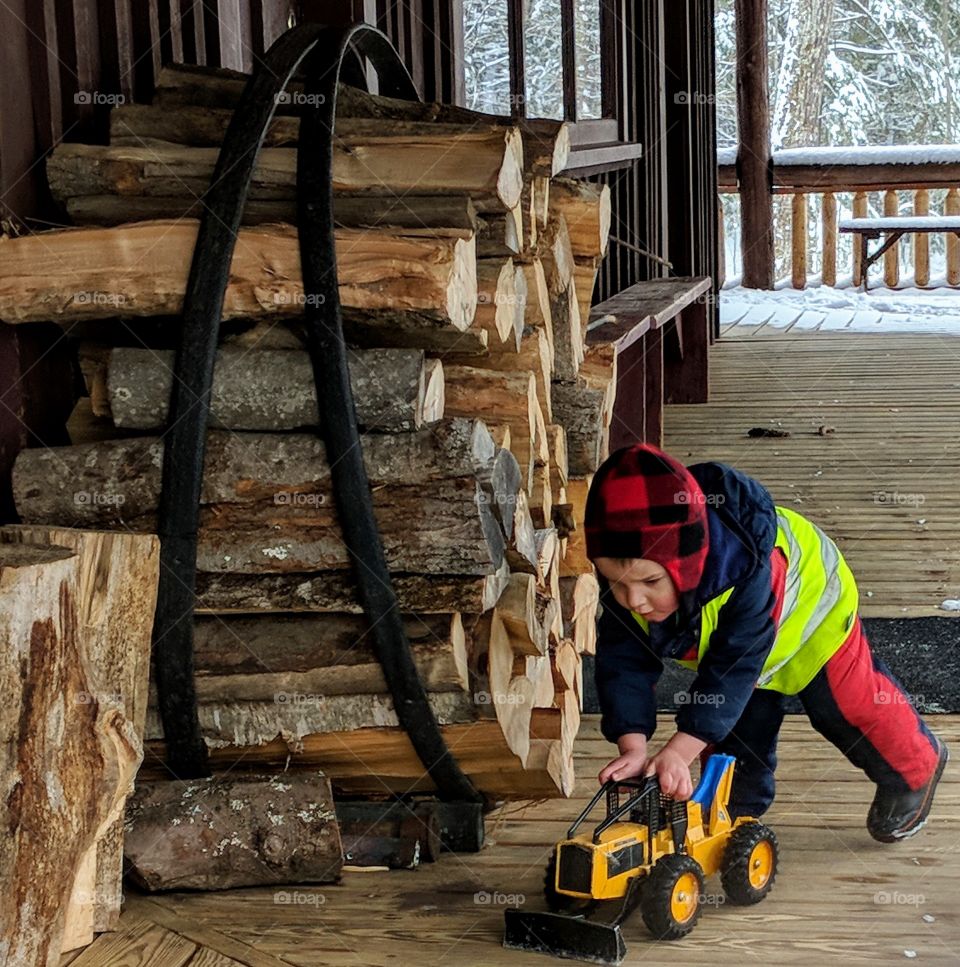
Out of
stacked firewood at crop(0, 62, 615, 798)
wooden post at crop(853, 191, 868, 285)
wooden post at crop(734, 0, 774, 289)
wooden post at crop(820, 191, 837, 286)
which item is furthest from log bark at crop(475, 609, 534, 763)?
wooden post at crop(853, 191, 868, 285)

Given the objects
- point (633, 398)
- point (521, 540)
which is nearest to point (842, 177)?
point (633, 398)

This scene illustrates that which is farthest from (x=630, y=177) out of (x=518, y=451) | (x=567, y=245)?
(x=518, y=451)

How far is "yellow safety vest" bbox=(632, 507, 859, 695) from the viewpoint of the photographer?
9.03 feet

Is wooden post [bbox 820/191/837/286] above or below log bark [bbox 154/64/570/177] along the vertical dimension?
below

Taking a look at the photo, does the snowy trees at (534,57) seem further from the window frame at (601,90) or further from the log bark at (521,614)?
the log bark at (521,614)

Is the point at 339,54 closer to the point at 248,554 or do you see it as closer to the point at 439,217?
the point at 439,217

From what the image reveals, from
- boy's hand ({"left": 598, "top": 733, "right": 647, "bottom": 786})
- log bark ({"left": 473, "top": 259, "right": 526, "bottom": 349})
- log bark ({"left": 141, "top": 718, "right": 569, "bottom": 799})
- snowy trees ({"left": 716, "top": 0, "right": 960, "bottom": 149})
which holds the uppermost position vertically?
snowy trees ({"left": 716, "top": 0, "right": 960, "bottom": 149})

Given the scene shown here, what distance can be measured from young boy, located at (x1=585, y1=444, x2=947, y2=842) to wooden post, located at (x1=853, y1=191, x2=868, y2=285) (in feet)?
35.0

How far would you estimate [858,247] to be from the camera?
13148mm

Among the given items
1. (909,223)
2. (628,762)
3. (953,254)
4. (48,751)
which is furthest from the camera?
(953,254)

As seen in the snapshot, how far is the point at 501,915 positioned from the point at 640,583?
63 cm

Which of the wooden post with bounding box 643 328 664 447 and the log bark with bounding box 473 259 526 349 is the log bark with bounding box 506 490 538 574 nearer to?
the log bark with bounding box 473 259 526 349

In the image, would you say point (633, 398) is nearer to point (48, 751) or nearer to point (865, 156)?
point (48, 751)

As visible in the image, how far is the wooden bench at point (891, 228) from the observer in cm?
1203
